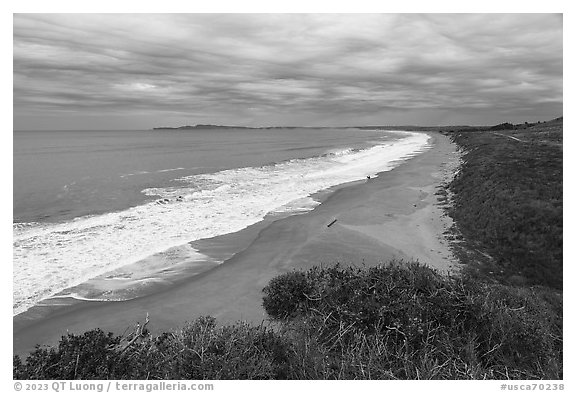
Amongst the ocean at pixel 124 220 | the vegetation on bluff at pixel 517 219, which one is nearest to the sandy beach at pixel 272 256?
the ocean at pixel 124 220

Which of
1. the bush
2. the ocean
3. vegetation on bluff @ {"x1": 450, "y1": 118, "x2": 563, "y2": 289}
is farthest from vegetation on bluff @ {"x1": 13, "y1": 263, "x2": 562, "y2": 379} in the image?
the ocean

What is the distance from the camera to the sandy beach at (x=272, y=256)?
28.9ft

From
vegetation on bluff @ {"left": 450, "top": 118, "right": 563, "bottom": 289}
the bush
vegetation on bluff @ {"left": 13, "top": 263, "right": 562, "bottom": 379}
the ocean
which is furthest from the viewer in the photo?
vegetation on bluff @ {"left": 450, "top": 118, "right": 563, "bottom": 289}

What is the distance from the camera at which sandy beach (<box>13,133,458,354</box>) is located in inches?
347

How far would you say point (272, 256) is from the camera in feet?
42.7

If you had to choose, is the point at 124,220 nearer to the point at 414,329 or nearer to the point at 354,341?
the point at 354,341

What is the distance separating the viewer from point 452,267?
12.2m

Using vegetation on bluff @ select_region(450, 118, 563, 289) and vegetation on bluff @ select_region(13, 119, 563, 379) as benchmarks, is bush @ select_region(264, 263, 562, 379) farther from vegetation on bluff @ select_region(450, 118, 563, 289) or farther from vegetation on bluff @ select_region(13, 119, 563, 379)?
vegetation on bluff @ select_region(450, 118, 563, 289)

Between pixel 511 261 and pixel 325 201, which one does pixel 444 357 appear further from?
pixel 325 201
